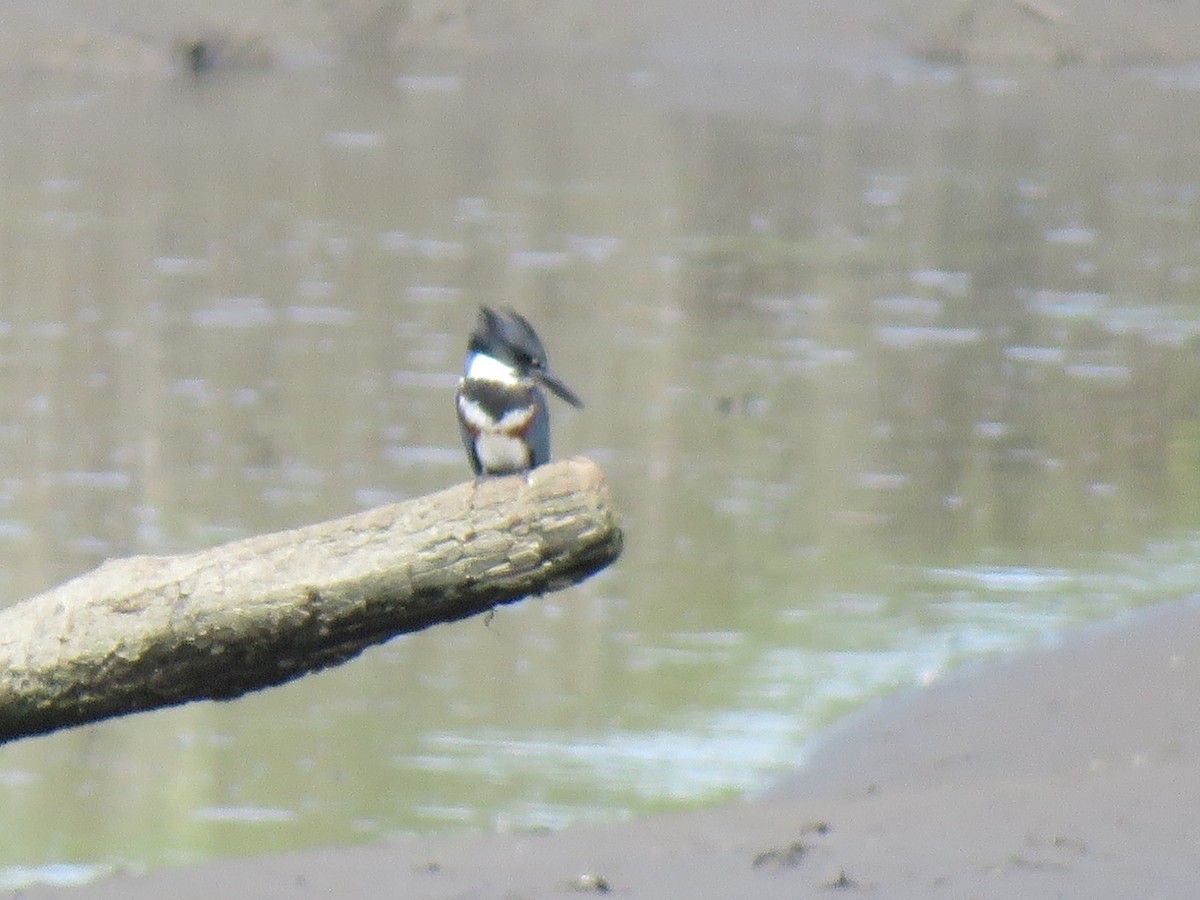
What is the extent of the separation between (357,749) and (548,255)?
997 centimetres

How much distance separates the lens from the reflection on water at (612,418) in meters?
6.47

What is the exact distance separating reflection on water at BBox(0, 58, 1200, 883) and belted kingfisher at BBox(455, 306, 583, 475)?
208 centimetres

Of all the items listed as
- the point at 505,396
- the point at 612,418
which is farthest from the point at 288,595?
the point at 612,418

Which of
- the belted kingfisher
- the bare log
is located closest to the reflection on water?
the belted kingfisher

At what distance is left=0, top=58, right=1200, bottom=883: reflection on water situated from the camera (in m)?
6.47

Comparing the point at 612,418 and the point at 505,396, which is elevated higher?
the point at 505,396

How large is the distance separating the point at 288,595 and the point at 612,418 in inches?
304

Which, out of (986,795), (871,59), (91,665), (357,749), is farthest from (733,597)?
(871,59)

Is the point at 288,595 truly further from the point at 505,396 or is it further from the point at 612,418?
the point at 612,418

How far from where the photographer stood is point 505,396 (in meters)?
4.03

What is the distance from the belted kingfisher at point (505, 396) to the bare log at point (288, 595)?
2.48 ft

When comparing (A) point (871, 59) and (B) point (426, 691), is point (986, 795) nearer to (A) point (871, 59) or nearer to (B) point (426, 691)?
(B) point (426, 691)

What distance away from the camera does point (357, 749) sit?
6465 millimetres

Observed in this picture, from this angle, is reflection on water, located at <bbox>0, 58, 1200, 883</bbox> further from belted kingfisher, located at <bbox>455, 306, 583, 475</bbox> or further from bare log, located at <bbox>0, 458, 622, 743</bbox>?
bare log, located at <bbox>0, 458, 622, 743</bbox>
